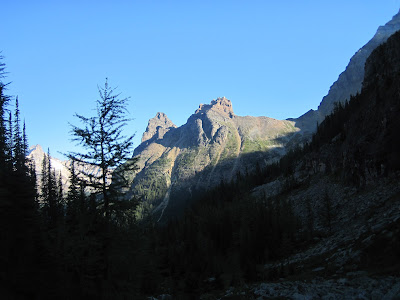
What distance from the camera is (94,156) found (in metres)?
19.3

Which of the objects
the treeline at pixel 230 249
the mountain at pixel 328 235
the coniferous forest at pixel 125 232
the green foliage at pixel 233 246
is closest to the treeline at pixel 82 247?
the coniferous forest at pixel 125 232

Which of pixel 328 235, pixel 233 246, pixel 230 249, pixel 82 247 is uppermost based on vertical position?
pixel 82 247

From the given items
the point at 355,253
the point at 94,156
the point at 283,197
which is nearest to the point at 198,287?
the point at 355,253

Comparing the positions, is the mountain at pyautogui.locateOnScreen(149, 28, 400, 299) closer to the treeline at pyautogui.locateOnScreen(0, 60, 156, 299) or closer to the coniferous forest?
the coniferous forest

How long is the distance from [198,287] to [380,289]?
30.0 m

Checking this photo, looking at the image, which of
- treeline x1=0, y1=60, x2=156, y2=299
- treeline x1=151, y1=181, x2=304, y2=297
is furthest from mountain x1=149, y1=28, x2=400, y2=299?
treeline x1=0, y1=60, x2=156, y2=299

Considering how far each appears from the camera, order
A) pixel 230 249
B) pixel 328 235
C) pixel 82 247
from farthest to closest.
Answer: pixel 230 249 → pixel 328 235 → pixel 82 247

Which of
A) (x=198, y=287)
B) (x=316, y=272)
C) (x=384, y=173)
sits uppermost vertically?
(x=384, y=173)

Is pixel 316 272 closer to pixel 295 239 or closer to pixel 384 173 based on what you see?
pixel 295 239

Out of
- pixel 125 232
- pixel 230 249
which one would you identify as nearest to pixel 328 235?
pixel 230 249

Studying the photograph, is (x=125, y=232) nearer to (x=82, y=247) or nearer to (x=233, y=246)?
(x=82, y=247)

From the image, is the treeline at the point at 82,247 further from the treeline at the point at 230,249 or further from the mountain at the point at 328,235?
the treeline at the point at 230,249

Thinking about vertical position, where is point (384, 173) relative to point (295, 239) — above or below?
above

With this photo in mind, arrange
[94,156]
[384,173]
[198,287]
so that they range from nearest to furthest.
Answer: [94,156] → [198,287] → [384,173]
